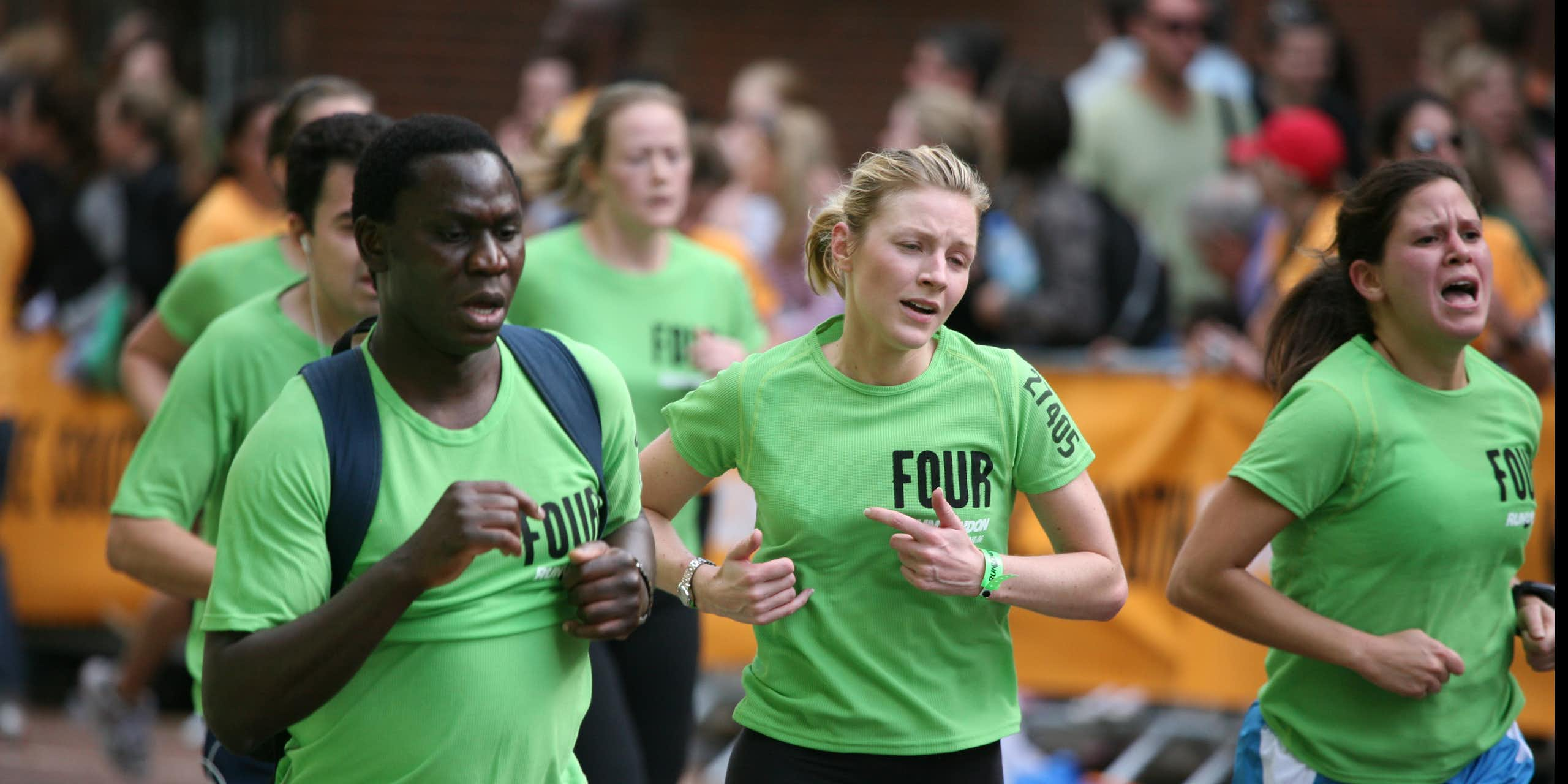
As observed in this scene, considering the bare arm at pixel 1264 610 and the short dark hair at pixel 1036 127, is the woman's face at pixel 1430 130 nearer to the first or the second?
the short dark hair at pixel 1036 127

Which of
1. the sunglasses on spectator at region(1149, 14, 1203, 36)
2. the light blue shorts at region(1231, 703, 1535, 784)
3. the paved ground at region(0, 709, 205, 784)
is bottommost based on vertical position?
the paved ground at region(0, 709, 205, 784)

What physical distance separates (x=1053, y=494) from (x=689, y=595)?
2.48 feet

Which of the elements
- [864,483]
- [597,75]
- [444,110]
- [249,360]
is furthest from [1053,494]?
[444,110]

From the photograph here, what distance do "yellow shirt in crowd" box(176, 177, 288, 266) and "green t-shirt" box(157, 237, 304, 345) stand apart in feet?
5.76

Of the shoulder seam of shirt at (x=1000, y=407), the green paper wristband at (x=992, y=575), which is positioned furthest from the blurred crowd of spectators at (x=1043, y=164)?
the green paper wristband at (x=992, y=575)

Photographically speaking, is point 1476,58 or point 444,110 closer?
point 1476,58

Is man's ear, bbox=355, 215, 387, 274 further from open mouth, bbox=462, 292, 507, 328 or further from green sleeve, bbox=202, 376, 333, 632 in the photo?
green sleeve, bbox=202, 376, 333, 632

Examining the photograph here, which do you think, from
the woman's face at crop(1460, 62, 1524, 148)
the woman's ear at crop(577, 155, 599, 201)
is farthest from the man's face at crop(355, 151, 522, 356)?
the woman's face at crop(1460, 62, 1524, 148)

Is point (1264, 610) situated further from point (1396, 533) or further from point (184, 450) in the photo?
point (184, 450)

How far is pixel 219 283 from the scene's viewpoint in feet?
15.3

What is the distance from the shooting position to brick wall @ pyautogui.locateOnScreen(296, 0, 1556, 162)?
11.9m

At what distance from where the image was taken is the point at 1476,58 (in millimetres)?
7816

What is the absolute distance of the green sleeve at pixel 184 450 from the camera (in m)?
3.78

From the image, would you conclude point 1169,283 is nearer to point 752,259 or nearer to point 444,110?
point 752,259
